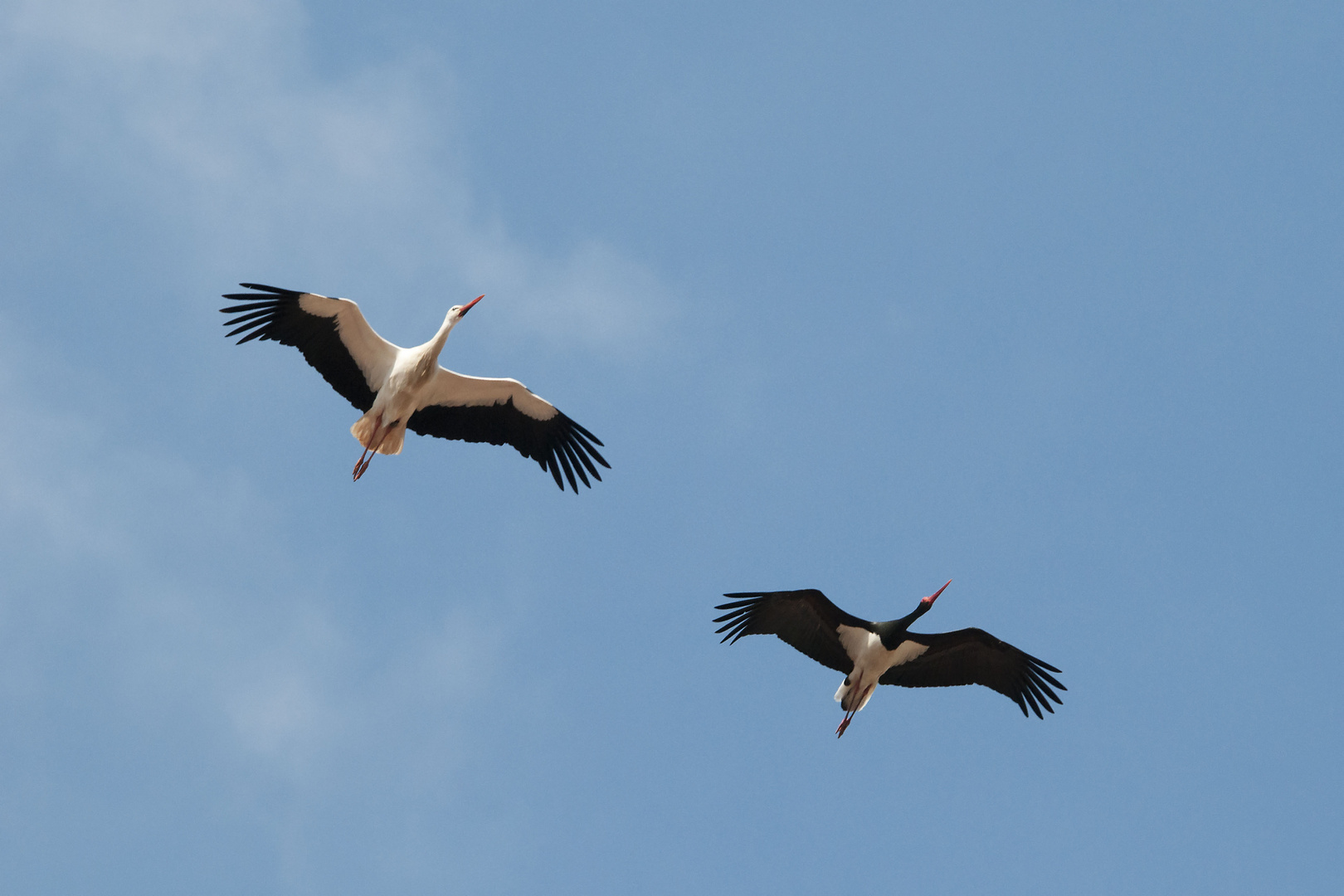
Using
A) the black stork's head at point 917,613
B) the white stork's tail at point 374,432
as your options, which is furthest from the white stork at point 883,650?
the white stork's tail at point 374,432

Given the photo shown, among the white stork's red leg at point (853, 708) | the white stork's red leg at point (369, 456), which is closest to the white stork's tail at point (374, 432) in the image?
the white stork's red leg at point (369, 456)

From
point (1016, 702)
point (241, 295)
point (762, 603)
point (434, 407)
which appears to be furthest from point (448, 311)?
point (1016, 702)

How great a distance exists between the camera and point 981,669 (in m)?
20.8

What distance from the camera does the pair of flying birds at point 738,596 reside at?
20250 millimetres

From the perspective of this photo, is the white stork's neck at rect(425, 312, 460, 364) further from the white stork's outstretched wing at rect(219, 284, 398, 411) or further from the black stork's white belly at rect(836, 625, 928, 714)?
the black stork's white belly at rect(836, 625, 928, 714)

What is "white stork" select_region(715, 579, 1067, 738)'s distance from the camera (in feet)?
66.3

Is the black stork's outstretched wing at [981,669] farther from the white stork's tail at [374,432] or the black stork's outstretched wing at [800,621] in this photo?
the white stork's tail at [374,432]

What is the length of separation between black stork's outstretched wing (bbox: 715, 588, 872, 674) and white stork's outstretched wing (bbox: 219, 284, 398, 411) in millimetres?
5824

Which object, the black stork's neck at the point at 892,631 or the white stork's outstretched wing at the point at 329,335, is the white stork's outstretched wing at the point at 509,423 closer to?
the white stork's outstretched wing at the point at 329,335

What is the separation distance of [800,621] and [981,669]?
2.68 meters

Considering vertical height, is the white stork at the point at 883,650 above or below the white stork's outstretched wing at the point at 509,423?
below

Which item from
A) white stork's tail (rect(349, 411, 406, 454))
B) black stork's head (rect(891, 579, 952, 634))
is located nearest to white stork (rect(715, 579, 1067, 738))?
black stork's head (rect(891, 579, 952, 634))

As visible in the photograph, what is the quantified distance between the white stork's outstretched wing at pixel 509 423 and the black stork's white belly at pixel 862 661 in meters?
4.36

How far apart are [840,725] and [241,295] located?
9.95m
